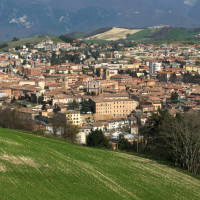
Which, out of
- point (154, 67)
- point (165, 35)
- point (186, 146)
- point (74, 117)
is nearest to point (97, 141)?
point (186, 146)

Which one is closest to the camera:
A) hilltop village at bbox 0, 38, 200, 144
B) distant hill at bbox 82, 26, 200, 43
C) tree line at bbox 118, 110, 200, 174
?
tree line at bbox 118, 110, 200, 174

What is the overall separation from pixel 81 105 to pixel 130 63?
3123 cm

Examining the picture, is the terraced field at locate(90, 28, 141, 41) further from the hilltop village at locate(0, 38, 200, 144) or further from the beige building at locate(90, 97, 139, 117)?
the beige building at locate(90, 97, 139, 117)

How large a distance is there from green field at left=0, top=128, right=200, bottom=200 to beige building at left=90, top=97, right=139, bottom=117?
73.7 ft

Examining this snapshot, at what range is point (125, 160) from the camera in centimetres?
1345

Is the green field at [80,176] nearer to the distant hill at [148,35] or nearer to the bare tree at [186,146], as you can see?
the bare tree at [186,146]

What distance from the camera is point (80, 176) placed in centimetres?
1079

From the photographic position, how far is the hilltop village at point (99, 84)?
33281mm

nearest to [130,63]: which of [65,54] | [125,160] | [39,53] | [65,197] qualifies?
[65,54]

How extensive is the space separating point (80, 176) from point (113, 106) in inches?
1039

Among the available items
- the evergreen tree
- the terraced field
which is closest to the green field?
the evergreen tree

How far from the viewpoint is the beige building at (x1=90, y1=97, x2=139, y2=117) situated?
36.3 meters

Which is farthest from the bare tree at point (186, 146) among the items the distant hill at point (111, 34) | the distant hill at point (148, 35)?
the distant hill at point (111, 34)

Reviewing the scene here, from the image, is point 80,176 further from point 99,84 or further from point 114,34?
point 114,34
